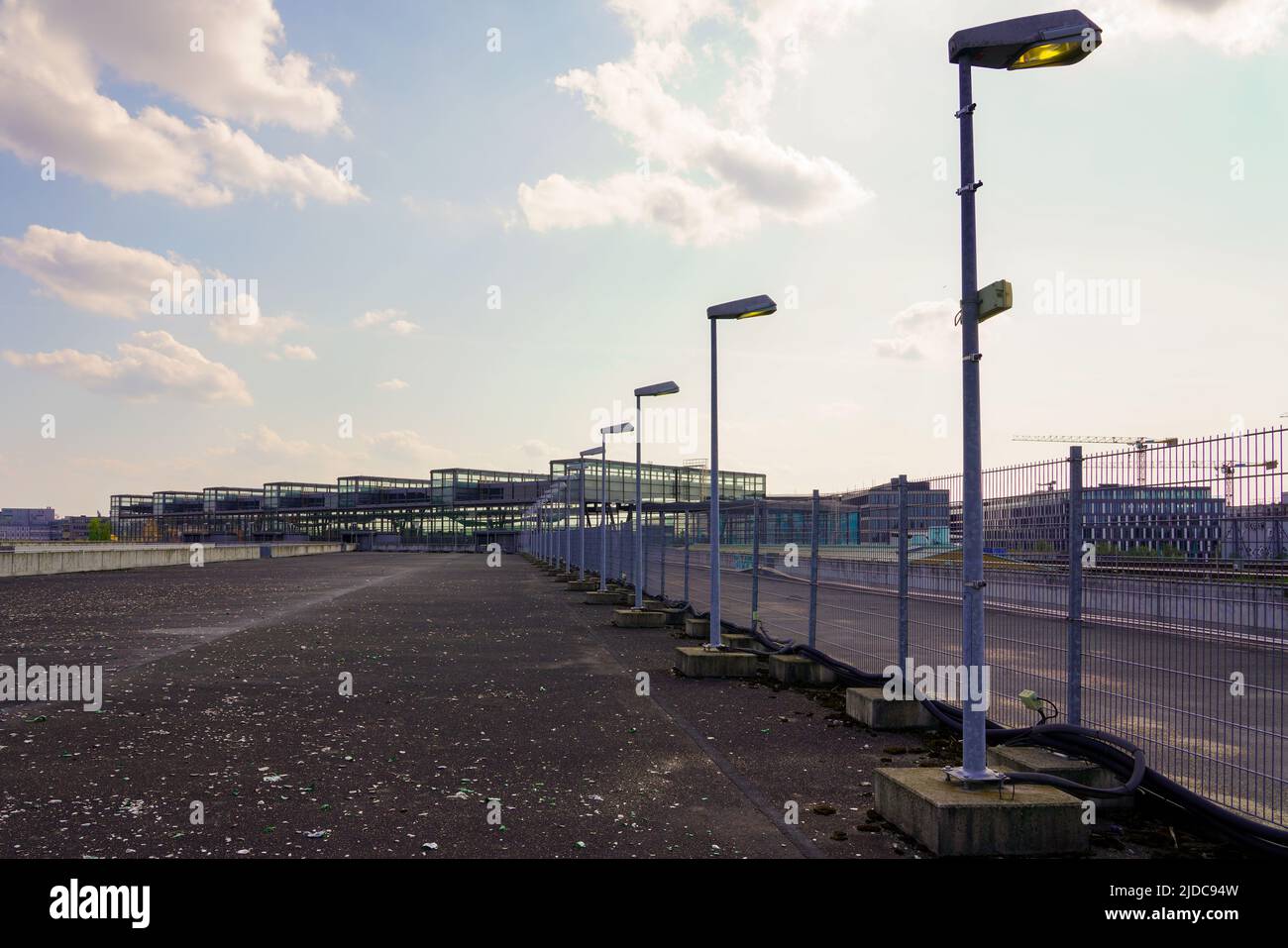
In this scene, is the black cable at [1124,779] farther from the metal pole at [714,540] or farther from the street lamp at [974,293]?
the metal pole at [714,540]

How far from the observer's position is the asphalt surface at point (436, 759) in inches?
Answer: 214

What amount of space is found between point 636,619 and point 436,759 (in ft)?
36.9

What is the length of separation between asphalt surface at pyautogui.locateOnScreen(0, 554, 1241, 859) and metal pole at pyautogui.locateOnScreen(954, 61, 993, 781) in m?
1.13

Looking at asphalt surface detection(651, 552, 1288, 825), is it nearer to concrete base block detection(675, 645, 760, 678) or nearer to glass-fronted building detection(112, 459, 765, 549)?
concrete base block detection(675, 645, 760, 678)

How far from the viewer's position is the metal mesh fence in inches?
223

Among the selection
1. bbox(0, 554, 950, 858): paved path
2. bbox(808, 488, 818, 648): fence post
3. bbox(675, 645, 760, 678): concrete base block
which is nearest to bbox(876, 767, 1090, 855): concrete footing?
bbox(0, 554, 950, 858): paved path

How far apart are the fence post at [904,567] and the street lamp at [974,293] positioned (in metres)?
3.08

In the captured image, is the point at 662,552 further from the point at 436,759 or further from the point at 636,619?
the point at 436,759

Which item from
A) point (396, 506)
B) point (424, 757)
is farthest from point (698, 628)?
point (396, 506)

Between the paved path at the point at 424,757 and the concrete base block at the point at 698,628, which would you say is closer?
the paved path at the point at 424,757

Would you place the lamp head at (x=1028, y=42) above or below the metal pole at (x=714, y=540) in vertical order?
above

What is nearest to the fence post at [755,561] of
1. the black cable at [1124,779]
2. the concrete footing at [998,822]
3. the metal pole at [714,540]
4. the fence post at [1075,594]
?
the metal pole at [714,540]
